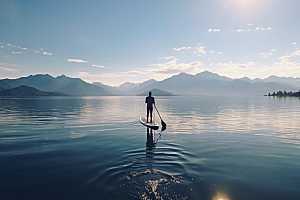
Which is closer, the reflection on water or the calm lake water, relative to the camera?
the reflection on water

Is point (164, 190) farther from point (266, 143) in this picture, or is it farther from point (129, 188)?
point (266, 143)

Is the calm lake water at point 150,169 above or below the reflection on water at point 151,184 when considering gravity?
below

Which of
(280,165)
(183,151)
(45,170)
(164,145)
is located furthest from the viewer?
(164,145)

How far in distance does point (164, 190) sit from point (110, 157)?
521 centimetres

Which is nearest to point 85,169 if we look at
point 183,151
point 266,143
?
point 183,151

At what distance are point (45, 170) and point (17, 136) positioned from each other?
36.7 feet

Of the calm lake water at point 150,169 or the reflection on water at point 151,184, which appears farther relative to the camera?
the calm lake water at point 150,169

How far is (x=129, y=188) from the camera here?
7.44 metres

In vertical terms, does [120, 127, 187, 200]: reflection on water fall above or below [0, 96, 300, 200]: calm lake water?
above

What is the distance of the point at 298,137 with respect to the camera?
57.1 ft

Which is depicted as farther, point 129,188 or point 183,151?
point 183,151

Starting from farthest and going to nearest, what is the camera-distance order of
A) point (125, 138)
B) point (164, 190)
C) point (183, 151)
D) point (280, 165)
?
1. point (125, 138)
2. point (183, 151)
3. point (280, 165)
4. point (164, 190)

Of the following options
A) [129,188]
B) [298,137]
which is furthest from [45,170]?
[298,137]

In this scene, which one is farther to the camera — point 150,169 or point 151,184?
point 150,169
